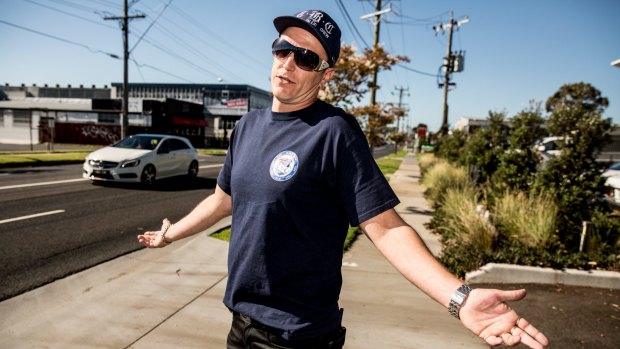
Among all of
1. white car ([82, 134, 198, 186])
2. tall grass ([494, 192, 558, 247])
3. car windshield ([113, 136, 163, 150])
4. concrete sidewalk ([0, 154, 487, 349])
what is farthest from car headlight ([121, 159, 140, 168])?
tall grass ([494, 192, 558, 247])

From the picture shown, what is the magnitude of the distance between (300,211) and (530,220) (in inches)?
226

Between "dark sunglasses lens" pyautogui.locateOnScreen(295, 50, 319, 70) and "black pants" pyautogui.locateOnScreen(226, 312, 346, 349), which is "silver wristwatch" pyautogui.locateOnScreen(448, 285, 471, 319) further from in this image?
"dark sunglasses lens" pyautogui.locateOnScreen(295, 50, 319, 70)

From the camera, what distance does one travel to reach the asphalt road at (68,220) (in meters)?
4.84

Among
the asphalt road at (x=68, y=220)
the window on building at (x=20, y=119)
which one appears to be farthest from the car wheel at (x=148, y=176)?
the window on building at (x=20, y=119)

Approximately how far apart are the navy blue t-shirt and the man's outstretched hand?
395 mm

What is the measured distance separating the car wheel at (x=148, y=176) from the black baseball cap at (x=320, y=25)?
1086 cm

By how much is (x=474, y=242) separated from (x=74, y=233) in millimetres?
6362

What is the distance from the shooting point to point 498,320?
1.03 metres

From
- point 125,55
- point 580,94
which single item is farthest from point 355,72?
point 580,94

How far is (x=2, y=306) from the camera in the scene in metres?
3.75

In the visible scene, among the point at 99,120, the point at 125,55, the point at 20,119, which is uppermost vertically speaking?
the point at 125,55

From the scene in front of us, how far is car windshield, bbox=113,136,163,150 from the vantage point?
39.7 ft

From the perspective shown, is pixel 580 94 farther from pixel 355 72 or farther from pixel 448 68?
pixel 355 72

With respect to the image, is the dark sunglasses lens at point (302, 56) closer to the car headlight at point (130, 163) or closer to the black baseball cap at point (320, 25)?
the black baseball cap at point (320, 25)
